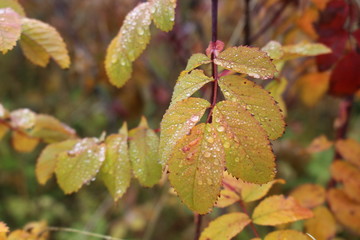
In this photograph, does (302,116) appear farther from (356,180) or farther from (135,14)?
(135,14)

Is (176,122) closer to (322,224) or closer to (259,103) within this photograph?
(259,103)

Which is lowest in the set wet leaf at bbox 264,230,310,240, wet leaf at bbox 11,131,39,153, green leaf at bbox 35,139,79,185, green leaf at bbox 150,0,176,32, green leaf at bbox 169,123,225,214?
wet leaf at bbox 264,230,310,240

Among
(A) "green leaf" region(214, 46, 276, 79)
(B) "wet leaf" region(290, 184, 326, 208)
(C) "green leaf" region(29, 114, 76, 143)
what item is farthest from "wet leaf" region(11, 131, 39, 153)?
(B) "wet leaf" region(290, 184, 326, 208)

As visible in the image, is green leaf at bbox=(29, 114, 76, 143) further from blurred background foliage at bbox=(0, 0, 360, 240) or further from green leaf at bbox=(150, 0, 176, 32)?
blurred background foliage at bbox=(0, 0, 360, 240)

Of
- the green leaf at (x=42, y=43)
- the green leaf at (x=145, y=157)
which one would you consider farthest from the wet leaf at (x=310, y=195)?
the green leaf at (x=42, y=43)

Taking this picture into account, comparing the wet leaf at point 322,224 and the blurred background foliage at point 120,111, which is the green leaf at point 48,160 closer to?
the wet leaf at point 322,224

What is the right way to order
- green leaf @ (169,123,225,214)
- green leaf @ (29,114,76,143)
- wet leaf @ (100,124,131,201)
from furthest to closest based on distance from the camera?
1. green leaf @ (29,114,76,143)
2. wet leaf @ (100,124,131,201)
3. green leaf @ (169,123,225,214)

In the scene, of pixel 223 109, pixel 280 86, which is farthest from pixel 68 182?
pixel 280 86
